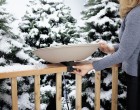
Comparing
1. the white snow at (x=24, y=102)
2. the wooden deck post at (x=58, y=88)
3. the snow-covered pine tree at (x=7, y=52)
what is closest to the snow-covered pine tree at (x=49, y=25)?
the snow-covered pine tree at (x=7, y=52)

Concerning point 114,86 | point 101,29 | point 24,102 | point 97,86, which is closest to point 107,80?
point 101,29

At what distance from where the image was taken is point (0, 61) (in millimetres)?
2852

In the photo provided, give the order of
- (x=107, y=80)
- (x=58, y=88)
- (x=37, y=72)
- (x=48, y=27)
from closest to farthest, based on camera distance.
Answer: (x=37, y=72) < (x=58, y=88) < (x=107, y=80) < (x=48, y=27)

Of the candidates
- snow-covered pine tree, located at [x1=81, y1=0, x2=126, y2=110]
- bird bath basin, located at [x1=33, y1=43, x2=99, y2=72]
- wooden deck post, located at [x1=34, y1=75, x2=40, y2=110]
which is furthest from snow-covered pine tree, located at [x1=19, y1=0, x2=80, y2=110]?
bird bath basin, located at [x1=33, y1=43, x2=99, y2=72]

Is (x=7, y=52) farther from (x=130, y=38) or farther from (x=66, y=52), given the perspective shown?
(x=130, y=38)

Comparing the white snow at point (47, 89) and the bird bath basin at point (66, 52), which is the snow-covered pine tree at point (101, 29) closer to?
the white snow at point (47, 89)

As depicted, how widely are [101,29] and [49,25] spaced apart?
804mm

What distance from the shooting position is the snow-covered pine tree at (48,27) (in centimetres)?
338

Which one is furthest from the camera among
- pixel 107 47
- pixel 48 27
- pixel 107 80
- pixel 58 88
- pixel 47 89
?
pixel 48 27

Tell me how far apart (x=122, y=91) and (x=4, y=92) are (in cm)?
142

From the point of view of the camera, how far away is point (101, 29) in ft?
10.6

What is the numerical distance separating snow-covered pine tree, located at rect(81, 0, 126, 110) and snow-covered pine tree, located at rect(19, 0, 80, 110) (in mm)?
261

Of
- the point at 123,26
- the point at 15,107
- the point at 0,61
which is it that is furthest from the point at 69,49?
the point at 0,61

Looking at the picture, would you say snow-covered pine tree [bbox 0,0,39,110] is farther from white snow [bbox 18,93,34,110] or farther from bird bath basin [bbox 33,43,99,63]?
bird bath basin [bbox 33,43,99,63]
